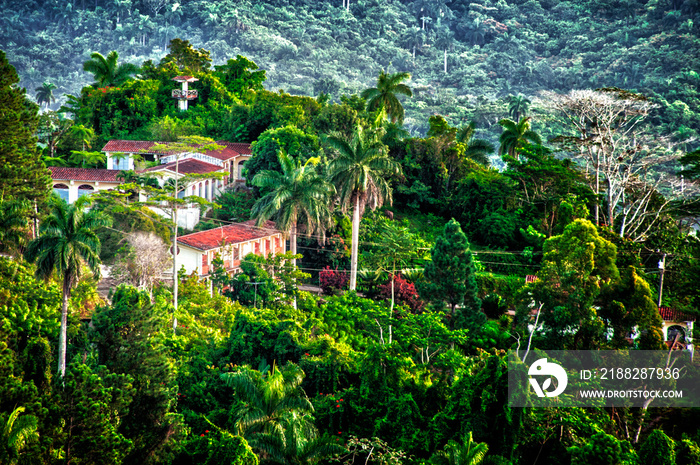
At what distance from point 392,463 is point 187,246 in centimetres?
2419

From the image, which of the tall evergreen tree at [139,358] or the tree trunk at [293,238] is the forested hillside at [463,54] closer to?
the tree trunk at [293,238]

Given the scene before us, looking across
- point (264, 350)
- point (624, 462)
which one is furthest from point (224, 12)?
point (624, 462)

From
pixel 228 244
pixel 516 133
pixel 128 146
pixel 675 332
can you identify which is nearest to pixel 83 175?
pixel 128 146

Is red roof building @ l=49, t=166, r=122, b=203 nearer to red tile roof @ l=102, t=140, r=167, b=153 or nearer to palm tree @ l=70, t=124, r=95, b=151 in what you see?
red tile roof @ l=102, t=140, r=167, b=153

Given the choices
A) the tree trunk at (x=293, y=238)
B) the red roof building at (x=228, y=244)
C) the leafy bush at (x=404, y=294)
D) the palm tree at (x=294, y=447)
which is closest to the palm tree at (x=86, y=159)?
the red roof building at (x=228, y=244)

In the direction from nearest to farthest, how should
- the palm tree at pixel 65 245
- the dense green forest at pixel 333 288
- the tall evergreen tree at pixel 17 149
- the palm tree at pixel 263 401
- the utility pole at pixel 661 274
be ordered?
1. the dense green forest at pixel 333 288
2. the palm tree at pixel 263 401
3. the palm tree at pixel 65 245
4. the utility pole at pixel 661 274
5. the tall evergreen tree at pixel 17 149

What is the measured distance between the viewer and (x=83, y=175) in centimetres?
5744

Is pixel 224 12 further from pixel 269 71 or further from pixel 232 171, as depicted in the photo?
pixel 232 171

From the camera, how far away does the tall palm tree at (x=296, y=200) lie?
1928 inches

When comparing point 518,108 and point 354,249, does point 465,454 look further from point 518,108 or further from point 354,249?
point 518,108

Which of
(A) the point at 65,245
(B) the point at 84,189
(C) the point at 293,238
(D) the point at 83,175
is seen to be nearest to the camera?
(A) the point at 65,245

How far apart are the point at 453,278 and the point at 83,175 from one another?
3124cm

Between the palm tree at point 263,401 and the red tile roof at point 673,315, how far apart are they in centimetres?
2094

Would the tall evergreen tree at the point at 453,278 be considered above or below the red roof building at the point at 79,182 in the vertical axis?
below
